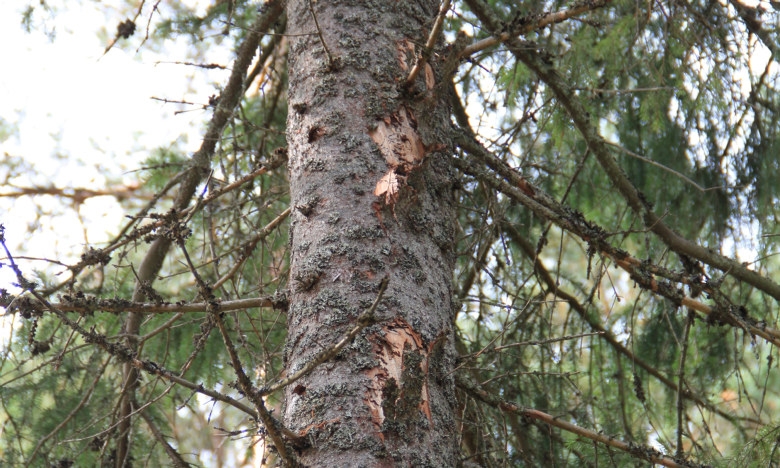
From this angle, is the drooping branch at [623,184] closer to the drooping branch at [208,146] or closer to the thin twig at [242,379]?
the drooping branch at [208,146]

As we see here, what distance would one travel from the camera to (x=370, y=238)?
1.56 m

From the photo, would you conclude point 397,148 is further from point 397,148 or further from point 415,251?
point 415,251

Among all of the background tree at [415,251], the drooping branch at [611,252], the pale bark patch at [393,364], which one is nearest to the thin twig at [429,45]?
the background tree at [415,251]

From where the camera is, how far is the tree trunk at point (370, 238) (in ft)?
4.41

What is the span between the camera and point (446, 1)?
1554 millimetres

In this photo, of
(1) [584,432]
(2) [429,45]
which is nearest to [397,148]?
(2) [429,45]

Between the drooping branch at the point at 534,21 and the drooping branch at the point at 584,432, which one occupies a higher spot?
the drooping branch at the point at 534,21

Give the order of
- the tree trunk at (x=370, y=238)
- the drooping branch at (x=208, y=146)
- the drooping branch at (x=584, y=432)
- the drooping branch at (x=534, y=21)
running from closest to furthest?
1. the tree trunk at (x=370, y=238)
2. the drooping branch at (x=584, y=432)
3. the drooping branch at (x=534, y=21)
4. the drooping branch at (x=208, y=146)

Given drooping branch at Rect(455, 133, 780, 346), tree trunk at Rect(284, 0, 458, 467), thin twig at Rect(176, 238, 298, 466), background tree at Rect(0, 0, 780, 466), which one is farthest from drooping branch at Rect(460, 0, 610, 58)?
thin twig at Rect(176, 238, 298, 466)

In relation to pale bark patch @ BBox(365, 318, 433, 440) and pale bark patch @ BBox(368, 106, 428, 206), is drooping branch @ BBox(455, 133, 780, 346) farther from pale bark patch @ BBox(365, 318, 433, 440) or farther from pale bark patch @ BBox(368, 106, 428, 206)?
pale bark patch @ BBox(365, 318, 433, 440)

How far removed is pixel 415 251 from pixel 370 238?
109 millimetres

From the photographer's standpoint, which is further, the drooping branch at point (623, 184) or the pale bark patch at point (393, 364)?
the drooping branch at point (623, 184)

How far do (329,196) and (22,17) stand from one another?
106 inches

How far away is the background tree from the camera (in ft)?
4.63
